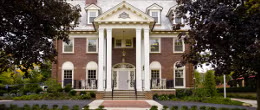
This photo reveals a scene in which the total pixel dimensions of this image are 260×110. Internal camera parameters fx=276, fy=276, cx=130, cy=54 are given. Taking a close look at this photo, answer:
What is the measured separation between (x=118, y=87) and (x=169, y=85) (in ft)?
15.4

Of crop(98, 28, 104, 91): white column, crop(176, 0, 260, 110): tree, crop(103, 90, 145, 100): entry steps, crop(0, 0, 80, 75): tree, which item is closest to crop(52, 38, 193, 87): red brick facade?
crop(98, 28, 104, 91): white column

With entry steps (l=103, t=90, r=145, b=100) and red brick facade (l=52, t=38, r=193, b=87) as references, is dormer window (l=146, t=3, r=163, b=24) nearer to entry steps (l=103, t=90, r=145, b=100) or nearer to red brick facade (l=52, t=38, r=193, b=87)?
red brick facade (l=52, t=38, r=193, b=87)

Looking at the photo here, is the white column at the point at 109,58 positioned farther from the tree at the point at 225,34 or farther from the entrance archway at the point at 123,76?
the tree at the point at 225,34

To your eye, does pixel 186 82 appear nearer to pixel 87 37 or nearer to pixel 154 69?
pixel 154 69

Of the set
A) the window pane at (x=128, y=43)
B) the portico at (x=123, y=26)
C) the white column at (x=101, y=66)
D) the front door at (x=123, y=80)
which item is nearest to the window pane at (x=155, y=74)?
the front door at (x=123, y=80)

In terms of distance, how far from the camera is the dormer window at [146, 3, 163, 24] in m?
27.1

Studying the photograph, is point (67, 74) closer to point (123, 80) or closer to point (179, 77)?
point (123, 80)

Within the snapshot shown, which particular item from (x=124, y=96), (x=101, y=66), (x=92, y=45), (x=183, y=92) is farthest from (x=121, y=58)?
(x=183, y=92)

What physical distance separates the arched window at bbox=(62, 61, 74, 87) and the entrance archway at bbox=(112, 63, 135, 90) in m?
4.04

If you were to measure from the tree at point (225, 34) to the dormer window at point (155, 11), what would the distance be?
1563 cm

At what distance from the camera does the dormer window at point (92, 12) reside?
26922 mm

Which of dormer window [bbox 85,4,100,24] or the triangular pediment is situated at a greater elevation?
dormer window [bbox 85,4,100,24]

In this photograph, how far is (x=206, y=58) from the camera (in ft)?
36.8

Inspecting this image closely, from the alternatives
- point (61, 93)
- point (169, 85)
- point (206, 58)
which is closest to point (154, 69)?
point (169, 85)
